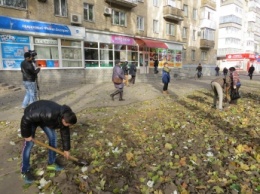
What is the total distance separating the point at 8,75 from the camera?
505 inches

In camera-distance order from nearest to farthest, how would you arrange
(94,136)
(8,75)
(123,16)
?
(94,136) → (8,75) → (123,16)

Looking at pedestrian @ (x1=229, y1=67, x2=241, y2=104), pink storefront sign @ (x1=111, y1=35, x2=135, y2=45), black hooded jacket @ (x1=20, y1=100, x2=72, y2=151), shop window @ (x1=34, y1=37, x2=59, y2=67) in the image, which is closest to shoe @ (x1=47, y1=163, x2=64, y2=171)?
black hooded jacket @ (x1=20, y1=100, x2=72, y2=151)

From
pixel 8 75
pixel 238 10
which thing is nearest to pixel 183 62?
pixel 8 75

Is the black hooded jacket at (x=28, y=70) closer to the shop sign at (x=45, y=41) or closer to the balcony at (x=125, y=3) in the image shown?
the shop sign at (x=45, y=41)

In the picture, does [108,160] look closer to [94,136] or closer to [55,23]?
[94,136]

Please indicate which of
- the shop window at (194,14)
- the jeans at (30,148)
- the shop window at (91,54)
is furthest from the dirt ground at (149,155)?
the shop window at (194,14)

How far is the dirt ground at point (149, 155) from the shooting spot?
3035 millimetres

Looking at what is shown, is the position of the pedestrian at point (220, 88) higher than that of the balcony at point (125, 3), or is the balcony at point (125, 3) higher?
the balcony at point (125, 3)

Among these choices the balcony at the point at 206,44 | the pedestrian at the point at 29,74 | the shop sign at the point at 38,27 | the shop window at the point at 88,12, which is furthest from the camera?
the balcony at the point at 206,44

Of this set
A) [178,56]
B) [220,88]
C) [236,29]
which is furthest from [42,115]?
[236,29]

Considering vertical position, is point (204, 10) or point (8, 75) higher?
point (204, 10)

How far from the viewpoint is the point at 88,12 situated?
55.2ft

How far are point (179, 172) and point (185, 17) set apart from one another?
28.2m

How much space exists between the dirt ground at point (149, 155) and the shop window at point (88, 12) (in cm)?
1247
